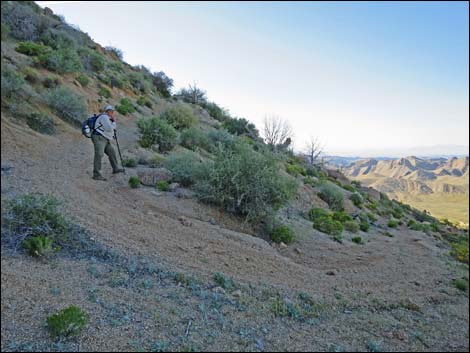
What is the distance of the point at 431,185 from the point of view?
41562mm

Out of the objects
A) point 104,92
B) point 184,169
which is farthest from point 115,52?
point 184,169

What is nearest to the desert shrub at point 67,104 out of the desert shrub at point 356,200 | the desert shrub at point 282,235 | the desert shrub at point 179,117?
the desert shrub at point 179,117

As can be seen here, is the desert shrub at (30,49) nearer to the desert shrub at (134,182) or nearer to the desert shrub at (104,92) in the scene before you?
the desert shrub at (104,92)

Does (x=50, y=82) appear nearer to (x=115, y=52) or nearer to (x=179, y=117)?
(x=179, y=117)

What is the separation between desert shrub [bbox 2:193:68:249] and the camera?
121 inches

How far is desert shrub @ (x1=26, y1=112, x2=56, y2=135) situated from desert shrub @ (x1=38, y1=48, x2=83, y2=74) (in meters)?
5.79

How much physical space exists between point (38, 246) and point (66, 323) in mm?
964

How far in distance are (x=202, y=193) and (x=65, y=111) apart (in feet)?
18.9

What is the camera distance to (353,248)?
322 inches

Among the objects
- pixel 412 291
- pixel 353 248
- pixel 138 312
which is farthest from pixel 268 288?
pixel 353 248

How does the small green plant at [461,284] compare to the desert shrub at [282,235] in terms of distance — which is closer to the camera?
the small green plant at [461,284]

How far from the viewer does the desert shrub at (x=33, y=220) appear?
121 inches

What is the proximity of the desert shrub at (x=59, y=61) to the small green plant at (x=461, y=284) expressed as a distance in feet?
47.5

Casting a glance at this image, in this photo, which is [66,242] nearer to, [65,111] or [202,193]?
[202,193]
